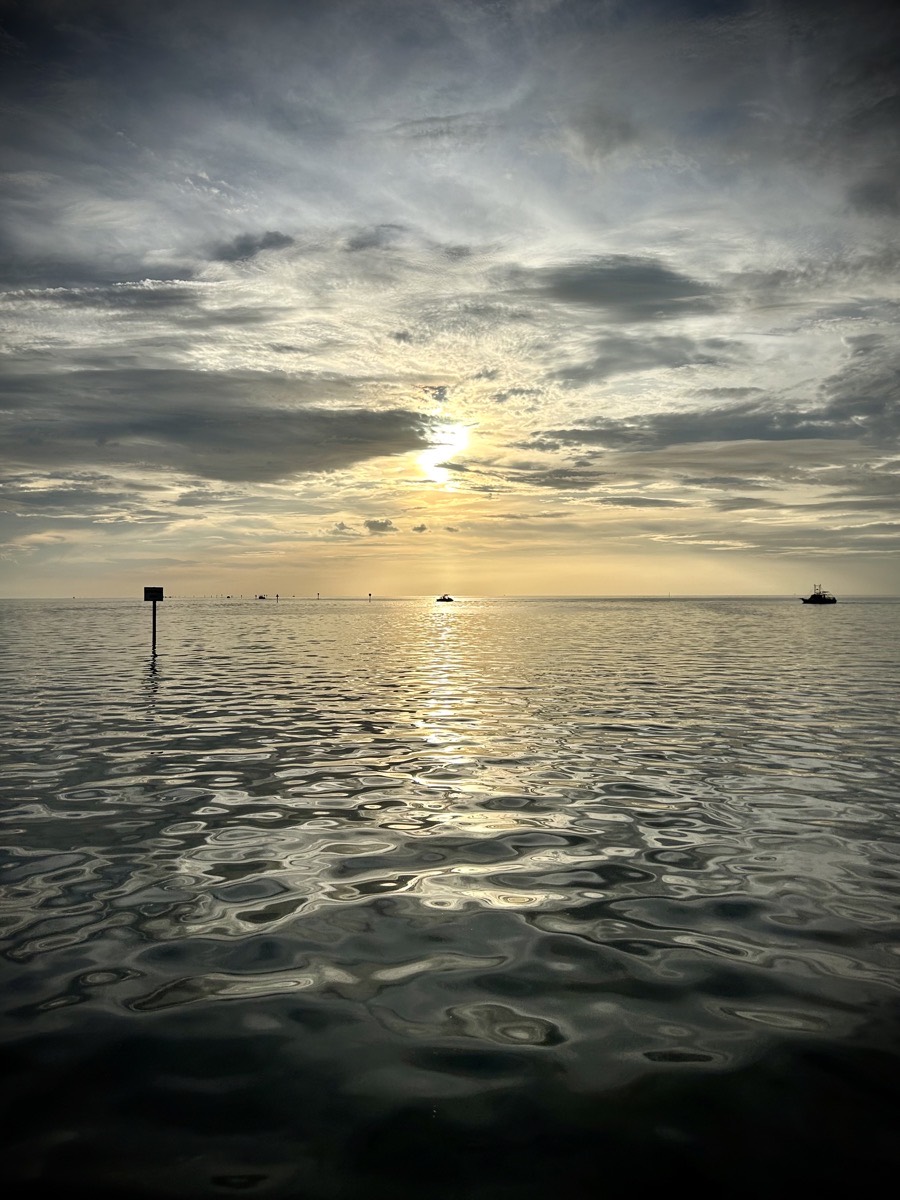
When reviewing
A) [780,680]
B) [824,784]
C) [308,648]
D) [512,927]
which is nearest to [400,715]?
[824,784]

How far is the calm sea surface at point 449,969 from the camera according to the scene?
3805mm

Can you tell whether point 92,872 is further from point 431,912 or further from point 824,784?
point 824,784

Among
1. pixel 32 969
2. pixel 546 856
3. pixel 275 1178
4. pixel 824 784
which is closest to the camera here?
pixel 275 1178

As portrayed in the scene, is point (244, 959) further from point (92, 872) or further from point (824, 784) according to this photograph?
point (824, 784)

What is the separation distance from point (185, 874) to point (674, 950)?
4705 millimetres

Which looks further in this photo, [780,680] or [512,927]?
[780,680]

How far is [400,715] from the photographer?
1819 centimetres

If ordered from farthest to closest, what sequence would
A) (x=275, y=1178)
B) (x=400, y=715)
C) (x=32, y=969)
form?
(x=400, y=715), (x=32, y=969), (x=275, y=1178)

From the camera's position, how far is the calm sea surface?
3805 millimetres

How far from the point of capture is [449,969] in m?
5.62

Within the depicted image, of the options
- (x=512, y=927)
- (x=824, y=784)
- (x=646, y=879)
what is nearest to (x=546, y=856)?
(x=646, y=879)

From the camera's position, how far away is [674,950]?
5957 mm

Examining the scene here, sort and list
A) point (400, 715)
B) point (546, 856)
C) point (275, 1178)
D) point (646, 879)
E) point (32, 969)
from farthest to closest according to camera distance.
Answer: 1. point (400, 715)
2. point (546, 856)
3. point (646, 879)
4. point (32, 969)
5. point (275, 1178)

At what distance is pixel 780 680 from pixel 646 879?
19787mm
